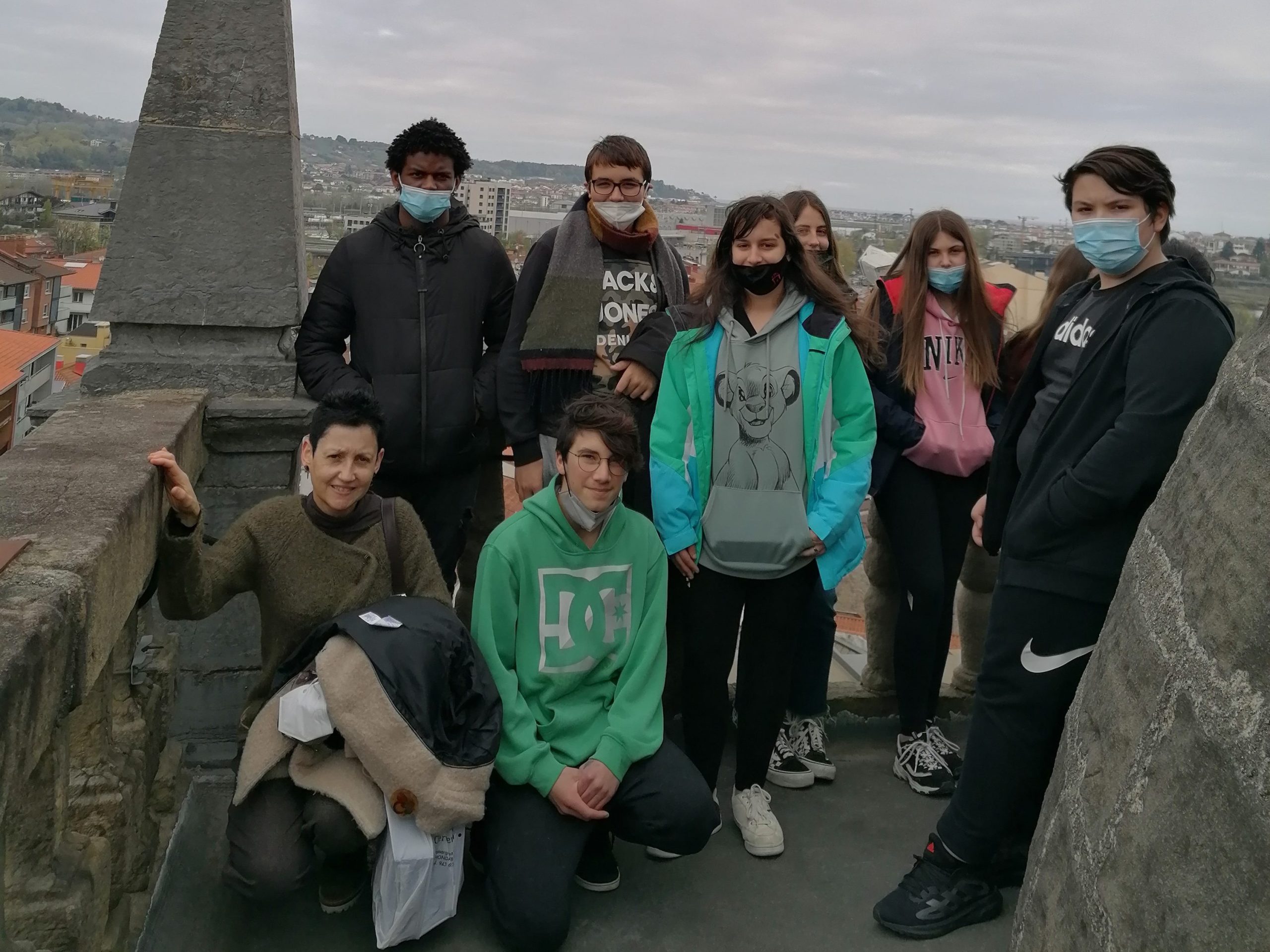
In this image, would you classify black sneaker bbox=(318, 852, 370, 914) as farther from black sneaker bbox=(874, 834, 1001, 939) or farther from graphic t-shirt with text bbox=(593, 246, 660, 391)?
graphic t-shirt with text bbox=(593, 246, 660, 391)

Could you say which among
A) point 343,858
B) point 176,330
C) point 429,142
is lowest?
point 343,858

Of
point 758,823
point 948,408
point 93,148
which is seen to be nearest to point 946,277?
point 948,408

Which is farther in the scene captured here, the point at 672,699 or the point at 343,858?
the point at 672,699

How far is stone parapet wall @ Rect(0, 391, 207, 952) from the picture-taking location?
1.57 metres

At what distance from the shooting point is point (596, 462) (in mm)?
2857

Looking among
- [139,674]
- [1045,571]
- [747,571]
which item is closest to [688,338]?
[747,571]

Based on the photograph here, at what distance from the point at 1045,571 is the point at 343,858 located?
1.81m

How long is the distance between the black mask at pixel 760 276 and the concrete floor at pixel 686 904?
1.57 metres

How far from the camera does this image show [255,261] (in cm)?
328

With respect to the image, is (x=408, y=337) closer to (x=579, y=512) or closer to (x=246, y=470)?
(x=246, y=470)

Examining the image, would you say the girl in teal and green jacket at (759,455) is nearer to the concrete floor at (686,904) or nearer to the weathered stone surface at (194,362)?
the concrete floor at (686,904)

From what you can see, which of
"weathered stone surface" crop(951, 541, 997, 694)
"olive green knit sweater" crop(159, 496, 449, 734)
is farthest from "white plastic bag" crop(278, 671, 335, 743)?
"weathered stone surface" crop(951, 541, 997, 694)

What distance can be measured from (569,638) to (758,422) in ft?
2.61

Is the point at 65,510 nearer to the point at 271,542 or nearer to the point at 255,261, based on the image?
the point at 271,542
